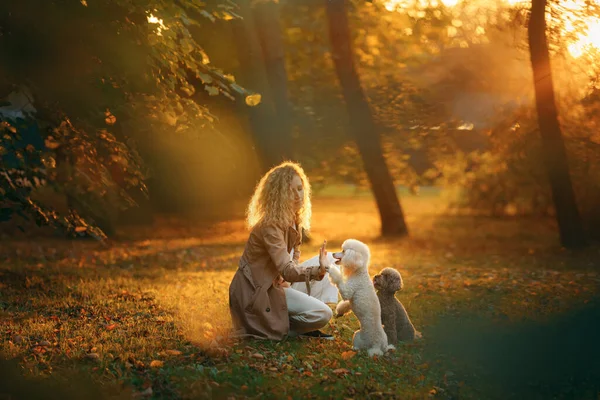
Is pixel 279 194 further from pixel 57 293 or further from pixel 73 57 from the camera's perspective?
pixel 57 293

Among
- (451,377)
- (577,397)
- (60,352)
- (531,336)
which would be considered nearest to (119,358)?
(60,352)

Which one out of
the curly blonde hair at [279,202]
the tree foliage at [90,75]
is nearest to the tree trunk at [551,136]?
the tree foliage at [90,75]

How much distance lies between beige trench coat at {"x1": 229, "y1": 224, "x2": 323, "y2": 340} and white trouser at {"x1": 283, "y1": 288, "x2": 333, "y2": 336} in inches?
4.7

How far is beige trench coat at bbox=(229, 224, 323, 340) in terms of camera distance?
22.5ft

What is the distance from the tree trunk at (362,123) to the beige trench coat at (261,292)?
12.5 meters

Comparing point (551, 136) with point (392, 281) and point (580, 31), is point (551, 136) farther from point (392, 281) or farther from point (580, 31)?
point (392, 281)

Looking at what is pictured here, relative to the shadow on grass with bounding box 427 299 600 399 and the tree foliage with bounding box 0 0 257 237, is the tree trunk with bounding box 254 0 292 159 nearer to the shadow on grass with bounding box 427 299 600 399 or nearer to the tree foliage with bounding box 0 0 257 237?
the tree foliage with bounding box 0 0 257 237

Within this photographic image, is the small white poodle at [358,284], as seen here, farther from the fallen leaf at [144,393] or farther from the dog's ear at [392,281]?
the fallen leaf at [144,393]

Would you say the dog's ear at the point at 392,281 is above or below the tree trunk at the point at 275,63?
below

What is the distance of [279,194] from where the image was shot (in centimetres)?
692

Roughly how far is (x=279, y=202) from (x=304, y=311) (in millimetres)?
1131

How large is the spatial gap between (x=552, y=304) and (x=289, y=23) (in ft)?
41.7

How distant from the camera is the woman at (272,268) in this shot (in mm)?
6855

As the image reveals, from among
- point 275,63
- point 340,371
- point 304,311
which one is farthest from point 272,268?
point 275,63
